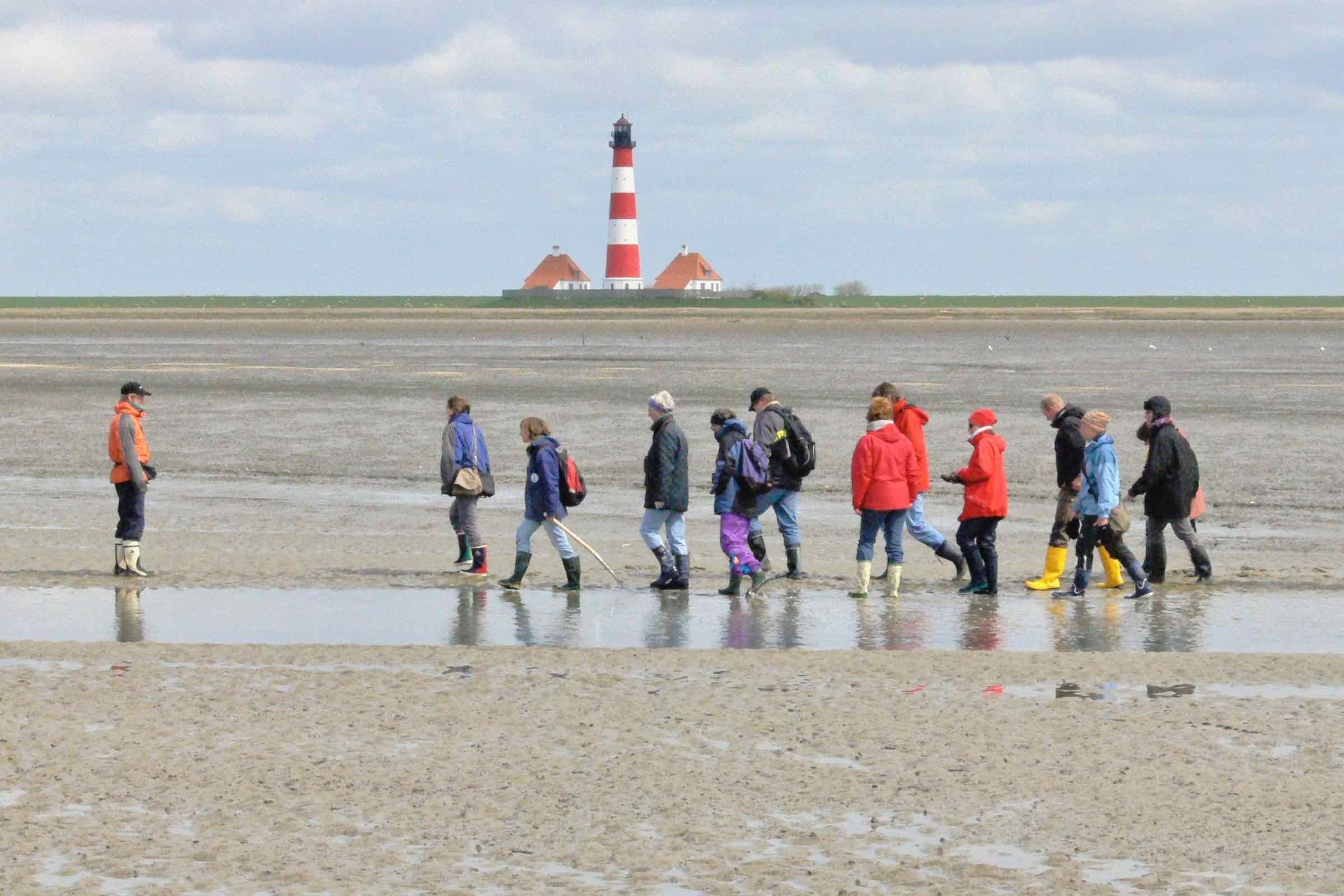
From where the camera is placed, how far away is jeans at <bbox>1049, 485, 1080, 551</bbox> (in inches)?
561

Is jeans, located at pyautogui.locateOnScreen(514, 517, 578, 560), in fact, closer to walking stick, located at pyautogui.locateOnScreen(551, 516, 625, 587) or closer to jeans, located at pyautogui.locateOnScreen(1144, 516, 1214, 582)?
walking stick, located at pyautogui.locateOnScreen(551, 516, 625, 587)

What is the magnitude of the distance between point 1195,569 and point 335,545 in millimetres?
7918

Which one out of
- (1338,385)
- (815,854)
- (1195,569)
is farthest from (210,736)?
(1338,385)

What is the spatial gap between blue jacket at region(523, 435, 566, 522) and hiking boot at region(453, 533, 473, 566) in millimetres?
1267

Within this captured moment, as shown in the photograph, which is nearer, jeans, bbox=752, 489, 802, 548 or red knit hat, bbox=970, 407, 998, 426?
red knit hat, bbox=970, 407, 998, 426

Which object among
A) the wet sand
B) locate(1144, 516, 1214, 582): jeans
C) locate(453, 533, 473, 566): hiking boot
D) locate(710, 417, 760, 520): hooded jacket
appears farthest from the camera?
the wet sand

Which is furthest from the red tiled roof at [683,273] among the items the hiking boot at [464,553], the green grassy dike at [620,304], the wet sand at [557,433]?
the hiking boot at [464,553]

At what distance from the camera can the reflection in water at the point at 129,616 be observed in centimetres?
1191

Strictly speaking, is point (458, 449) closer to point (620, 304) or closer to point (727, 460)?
point (727, 460)

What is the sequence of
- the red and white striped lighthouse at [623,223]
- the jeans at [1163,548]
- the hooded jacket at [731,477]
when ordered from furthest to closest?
the red and white striped lighthouse at [623,223], the jeans at [1163,548], the hooded jacket at [731,477]

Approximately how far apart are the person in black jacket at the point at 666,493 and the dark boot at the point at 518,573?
3.26 ft

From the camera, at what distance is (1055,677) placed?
1069 cm

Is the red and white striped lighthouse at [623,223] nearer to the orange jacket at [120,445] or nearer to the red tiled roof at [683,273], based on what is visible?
the red tiled roof at [683,273]

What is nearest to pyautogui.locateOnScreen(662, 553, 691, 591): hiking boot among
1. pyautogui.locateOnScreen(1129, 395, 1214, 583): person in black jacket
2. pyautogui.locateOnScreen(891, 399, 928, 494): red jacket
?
pyautogui.locateOnScreen(891, 399, 928, 494): red jacket
